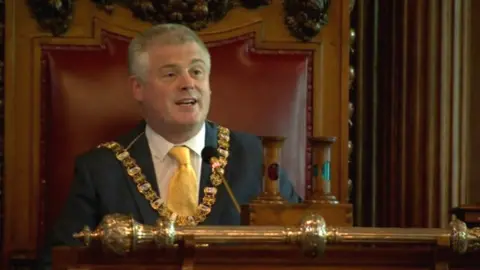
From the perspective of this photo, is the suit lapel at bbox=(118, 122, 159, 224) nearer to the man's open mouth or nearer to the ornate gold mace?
the man's open mouth

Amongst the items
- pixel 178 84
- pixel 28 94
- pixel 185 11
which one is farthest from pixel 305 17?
pixel 28 94

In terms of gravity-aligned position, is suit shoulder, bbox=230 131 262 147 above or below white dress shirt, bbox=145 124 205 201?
above

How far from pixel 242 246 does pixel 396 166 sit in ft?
4.29

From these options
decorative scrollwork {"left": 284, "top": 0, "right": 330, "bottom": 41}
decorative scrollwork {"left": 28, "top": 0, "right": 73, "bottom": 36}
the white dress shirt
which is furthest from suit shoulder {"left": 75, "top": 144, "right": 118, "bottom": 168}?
decorative scrollwork {"left": 284, "top": 0, "right": 330, "bottom": 41}

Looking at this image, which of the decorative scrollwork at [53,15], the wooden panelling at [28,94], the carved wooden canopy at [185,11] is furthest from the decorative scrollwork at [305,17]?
the decorative scrollwork at [53,15]

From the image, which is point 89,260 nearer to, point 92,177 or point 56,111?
point 92,177

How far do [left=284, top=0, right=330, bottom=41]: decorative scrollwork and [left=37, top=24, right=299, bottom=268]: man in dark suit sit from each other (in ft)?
1.43

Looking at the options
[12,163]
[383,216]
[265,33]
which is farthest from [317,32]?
[12,163]

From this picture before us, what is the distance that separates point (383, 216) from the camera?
2.89 metres

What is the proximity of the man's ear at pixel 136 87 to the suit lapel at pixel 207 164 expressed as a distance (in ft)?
0.62

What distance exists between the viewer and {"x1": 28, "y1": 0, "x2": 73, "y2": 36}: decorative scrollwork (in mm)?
2678

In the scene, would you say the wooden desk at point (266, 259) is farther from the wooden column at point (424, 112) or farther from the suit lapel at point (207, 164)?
the wooden column at point (424, 112)

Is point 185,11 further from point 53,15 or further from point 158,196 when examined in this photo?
point 158,196

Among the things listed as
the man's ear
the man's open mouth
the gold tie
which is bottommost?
the gold tie
